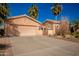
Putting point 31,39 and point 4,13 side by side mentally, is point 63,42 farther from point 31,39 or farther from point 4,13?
point 4,13

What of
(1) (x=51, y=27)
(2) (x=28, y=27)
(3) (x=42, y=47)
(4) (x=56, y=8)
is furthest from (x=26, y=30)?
(4) (x=56, y=8)

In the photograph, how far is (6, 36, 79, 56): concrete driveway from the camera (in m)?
7.11

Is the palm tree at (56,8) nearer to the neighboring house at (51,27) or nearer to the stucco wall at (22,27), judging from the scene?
the neighboring house at (51,27)

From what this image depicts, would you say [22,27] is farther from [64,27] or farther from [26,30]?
[64,27]

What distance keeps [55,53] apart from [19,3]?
269 cm

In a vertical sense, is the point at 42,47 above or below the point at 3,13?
below

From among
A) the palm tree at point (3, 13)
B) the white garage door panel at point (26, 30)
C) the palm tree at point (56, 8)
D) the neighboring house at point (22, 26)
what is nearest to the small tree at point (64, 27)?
the palm tree at point (56, 8)

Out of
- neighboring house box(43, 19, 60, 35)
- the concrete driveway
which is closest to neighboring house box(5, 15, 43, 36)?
neighboring house box(43, 19, 60, 35)

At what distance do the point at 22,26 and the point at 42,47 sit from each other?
176 cm

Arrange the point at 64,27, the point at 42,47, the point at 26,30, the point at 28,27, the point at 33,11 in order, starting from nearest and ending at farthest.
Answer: the point at 42,47
the point at 33,11
the point at 64,27
the point at 26,30
the point at 28,27

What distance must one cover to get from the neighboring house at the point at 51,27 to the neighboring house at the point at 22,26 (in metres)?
0.28

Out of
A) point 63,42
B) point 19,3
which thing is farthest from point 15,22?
point 63,42

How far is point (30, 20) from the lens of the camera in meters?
8.99

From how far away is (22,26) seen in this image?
8.77 metres
